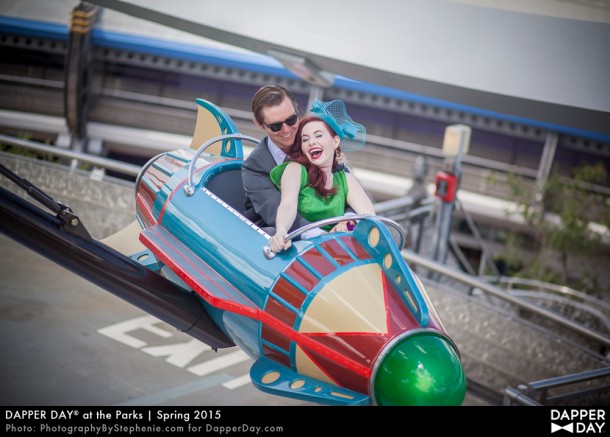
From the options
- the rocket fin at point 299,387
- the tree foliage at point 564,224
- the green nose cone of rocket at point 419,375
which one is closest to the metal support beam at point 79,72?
the tree foliage at point 564,224

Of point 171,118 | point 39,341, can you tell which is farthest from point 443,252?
point 171,118

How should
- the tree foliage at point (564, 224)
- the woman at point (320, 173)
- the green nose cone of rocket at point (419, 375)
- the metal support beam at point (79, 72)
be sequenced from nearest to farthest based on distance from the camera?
the green nose cone of rocket at point (419, 375) < the woman at point (320, 173) < the metal support beam at point (79, 72) < the tree foliage at point (564, 224)

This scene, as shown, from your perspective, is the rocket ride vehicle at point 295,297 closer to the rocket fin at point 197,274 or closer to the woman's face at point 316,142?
the rocket fin at point 197,274

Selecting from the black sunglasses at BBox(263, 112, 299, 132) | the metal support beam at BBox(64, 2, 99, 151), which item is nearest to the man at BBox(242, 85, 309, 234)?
the black sunglasses at BBox(263, 112, 299, 132)

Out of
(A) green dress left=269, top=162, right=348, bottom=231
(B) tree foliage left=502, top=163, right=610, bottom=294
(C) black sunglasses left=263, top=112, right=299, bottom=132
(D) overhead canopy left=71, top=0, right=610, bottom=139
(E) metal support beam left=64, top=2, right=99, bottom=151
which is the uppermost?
(D) overhead canopy left=71, top=0, right=610, bottom=139

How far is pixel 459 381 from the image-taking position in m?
1.87

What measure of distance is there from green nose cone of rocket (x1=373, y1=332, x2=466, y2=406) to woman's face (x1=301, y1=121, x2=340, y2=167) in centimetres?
63

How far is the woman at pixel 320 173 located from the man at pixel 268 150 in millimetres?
65

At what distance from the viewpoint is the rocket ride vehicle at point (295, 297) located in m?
1.88

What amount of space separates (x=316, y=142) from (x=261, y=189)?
0.30 m

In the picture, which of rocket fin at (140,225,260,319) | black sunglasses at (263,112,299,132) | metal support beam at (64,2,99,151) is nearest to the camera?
rocket fin at (140,225,260,319)

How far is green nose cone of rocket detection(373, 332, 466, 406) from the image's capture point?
1.81 meters
